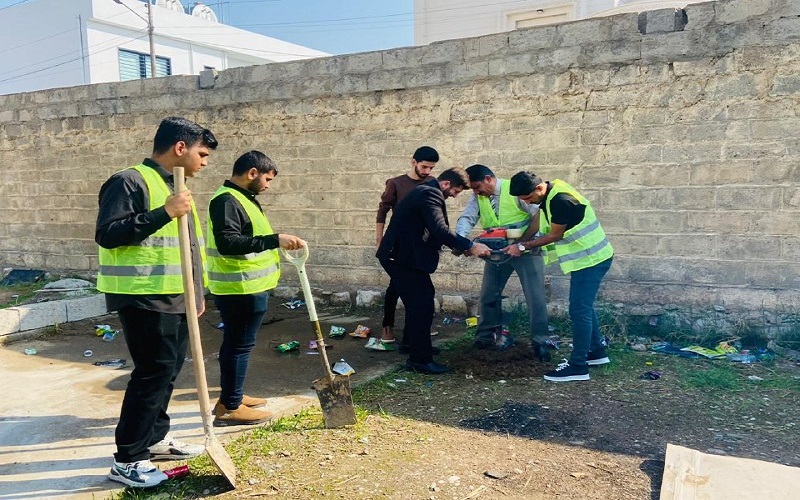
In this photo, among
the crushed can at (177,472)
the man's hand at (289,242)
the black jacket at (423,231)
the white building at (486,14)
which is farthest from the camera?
the white building at (486,14)

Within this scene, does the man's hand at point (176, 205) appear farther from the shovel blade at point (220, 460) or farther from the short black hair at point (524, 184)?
the short black hair at point (524, 184)

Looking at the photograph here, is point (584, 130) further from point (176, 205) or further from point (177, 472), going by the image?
point (177, 472)

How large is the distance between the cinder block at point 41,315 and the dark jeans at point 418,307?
416cm

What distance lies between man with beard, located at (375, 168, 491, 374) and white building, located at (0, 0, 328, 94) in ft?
68.5

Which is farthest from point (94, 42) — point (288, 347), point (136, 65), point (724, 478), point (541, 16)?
point (724, 478)

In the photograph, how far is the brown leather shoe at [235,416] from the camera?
3.64m

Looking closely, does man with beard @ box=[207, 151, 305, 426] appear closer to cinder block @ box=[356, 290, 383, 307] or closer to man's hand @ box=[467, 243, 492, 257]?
man's hand @ box=[467, 243, 492, 257]

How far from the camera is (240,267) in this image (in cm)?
352

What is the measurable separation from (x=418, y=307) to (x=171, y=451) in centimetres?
198

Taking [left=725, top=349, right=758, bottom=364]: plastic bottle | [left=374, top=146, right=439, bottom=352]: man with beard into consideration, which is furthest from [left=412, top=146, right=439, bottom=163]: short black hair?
[left=725, top=349, right=758, bottom=364]: plastic bottle

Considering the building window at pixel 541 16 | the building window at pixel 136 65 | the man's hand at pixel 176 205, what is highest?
the building window at pixel 136 65

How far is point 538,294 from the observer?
4.87m

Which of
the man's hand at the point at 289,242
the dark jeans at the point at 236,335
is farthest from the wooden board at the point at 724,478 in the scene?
the dark jeans at the point at 236,335

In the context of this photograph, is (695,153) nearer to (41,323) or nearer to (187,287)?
(187,287)
